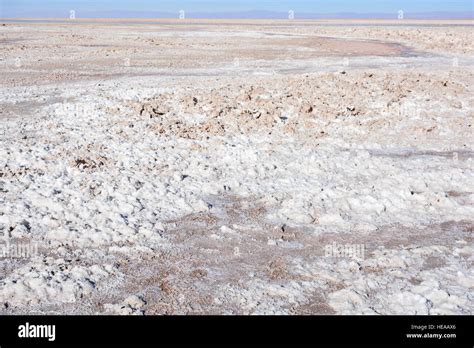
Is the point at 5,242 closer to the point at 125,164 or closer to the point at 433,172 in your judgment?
the point at 125,164

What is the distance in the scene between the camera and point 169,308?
4746 mm

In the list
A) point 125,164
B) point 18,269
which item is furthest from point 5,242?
point 125,164

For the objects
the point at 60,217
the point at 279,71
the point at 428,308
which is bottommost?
the point at 428,308

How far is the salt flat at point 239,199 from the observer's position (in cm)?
500

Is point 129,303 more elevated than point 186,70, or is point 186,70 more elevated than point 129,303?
point 186,70

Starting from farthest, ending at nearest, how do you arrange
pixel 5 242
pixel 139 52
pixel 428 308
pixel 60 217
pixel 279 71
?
1. pixel 139 52
2. pixel 279 71
3. pixel 60 217
4. pixel 5 242
5. pixel 428 308

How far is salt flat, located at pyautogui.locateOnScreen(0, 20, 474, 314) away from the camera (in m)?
5.00

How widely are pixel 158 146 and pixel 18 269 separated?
447 cm

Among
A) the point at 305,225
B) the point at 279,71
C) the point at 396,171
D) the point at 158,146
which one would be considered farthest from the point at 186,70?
the point at 305,225

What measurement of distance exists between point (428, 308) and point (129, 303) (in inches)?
104

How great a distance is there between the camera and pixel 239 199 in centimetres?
733

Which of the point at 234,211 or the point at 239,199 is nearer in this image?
the point at 234,211

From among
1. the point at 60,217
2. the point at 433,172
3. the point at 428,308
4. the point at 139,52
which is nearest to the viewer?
the point at 428,308

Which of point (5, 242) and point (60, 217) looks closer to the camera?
point (5, 242)
